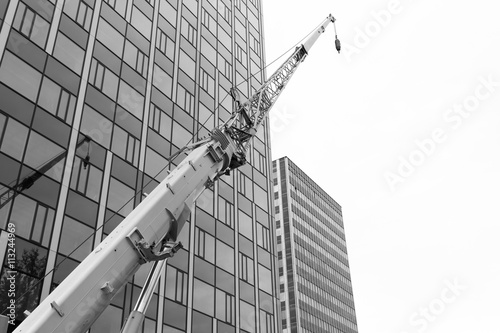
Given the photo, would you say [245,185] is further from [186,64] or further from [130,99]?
[130,99]

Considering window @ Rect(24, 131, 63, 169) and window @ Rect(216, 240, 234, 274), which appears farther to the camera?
window @ Rect(216, 240, 234, 274)

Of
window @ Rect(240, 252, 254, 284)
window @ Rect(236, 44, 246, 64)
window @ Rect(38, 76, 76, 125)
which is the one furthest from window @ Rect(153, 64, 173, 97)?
window @ Rect(236, 44, 246, 64)

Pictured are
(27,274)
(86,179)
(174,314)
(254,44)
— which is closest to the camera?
(27,274)

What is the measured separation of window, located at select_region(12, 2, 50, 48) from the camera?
75.4 feet

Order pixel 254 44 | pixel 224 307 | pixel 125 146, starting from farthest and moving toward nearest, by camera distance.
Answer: pixel 254 44
pixel 224 307
pixel 125 146

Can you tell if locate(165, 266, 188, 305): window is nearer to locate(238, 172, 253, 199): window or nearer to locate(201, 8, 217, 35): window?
locate(238, 172, 253, 199): window

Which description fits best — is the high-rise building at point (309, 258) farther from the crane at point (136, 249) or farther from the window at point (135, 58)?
the crane at point (136, 249)

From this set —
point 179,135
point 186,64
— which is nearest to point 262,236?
point 179,135

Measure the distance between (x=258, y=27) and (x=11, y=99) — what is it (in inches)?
1360

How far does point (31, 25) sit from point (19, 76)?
10.5 feet

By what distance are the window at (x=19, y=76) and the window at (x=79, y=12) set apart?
527 centimetres

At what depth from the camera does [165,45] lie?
34031 mm

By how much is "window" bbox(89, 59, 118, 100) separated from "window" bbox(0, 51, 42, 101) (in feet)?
12.5

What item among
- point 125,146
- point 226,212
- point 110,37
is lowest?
point 125,146
